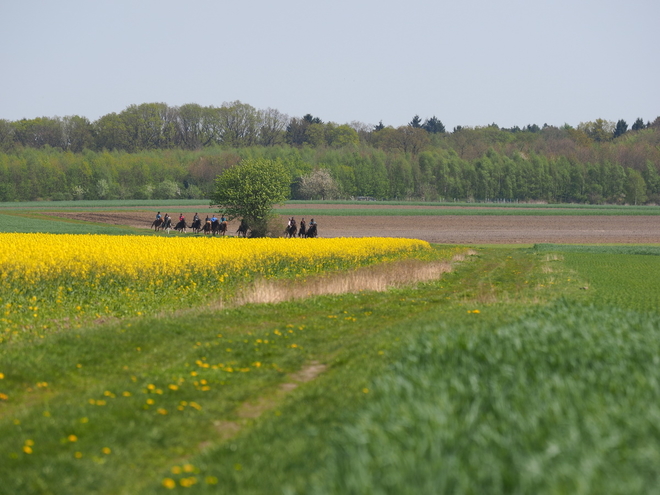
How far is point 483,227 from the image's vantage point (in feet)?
248

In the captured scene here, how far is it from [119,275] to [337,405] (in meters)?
13.8

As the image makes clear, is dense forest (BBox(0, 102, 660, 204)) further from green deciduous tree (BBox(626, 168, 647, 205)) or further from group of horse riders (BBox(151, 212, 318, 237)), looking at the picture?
group of horse riders (BBox(151, 212, 318, 237))

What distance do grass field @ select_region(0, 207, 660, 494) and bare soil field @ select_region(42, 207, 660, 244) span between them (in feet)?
166

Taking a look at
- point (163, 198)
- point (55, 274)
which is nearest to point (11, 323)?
point (55, 274)

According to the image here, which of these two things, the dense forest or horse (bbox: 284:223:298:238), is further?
the dense forest

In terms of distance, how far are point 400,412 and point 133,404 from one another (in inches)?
166

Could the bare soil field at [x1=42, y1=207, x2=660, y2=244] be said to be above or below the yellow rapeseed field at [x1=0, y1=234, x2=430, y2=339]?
below

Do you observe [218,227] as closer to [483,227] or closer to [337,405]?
[483,227]

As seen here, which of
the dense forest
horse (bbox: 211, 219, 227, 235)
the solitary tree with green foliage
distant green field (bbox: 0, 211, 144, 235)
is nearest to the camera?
the solitary tree with green foliage

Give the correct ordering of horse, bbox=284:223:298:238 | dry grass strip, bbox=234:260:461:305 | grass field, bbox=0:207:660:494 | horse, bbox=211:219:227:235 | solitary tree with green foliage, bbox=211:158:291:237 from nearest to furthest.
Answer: grass field, bbox=0:207:660:494 → dry grass strip, bbox=234:260:461:305 → horse, bbox=284:223:298:238 → solitary tree with green foliage, bbox=211:158:291:237 → horse, bbox=211:219:227:235

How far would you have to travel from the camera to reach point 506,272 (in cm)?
3039

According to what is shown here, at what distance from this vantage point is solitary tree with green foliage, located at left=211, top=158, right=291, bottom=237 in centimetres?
5459

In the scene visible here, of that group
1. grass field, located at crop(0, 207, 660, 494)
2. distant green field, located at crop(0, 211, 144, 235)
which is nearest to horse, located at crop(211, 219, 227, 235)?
distant green field, located at crop(0, 211, 144, 235)

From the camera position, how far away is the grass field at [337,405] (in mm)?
5473
